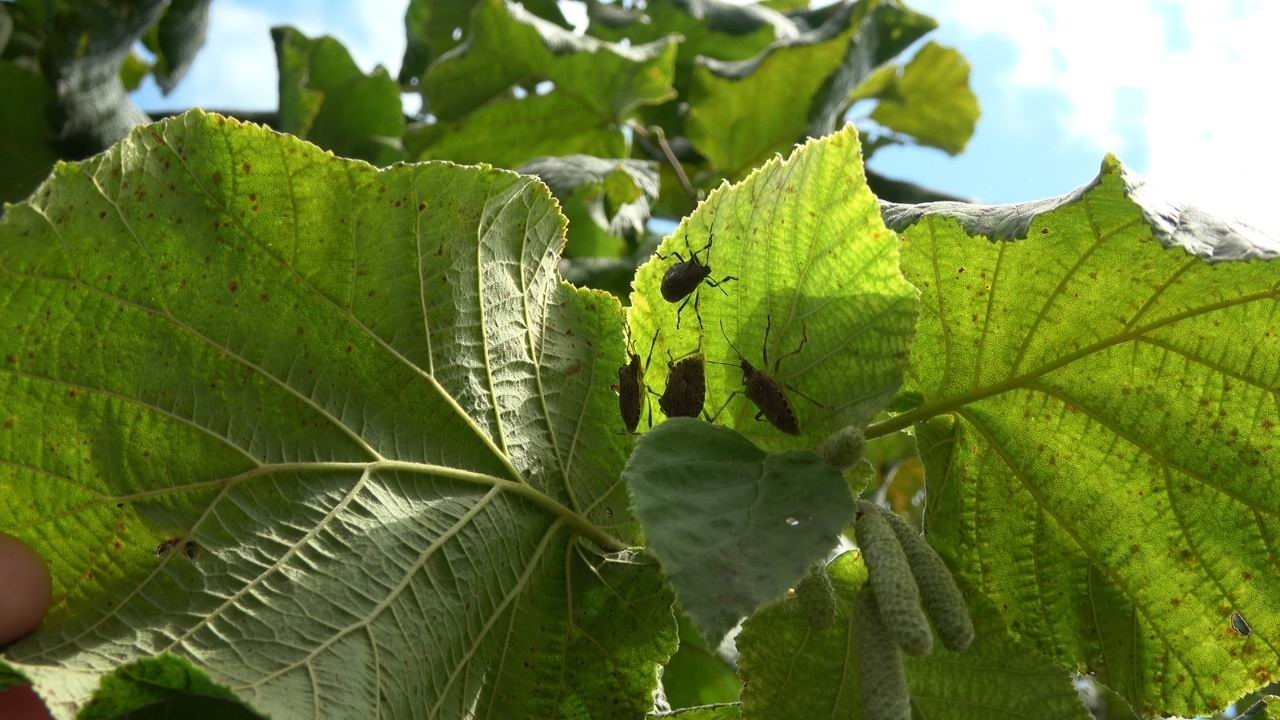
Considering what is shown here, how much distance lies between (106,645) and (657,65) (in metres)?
2.29

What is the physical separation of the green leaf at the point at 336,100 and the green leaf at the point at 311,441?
1.90m

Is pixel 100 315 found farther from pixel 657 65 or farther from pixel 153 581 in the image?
pixel 657 65

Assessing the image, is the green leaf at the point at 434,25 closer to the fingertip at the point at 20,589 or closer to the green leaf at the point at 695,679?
the green leaf at the point at 695,679

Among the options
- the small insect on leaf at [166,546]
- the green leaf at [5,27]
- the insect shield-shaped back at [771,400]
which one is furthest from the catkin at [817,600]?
the green leaf at [5,27]

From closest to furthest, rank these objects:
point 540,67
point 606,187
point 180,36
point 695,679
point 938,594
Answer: point 938,594, point 695,679, point 606,187, point 540,67, point 180,36

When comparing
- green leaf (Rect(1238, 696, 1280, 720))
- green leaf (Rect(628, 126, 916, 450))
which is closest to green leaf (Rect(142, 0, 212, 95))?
green leaf (Rect(628, 126, 916, 450))

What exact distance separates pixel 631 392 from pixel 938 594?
19.2 inches

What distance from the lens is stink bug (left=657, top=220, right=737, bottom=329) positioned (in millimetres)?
1506

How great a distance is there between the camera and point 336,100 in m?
3.38

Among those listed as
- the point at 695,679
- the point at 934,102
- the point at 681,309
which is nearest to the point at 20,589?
the point at 681,309

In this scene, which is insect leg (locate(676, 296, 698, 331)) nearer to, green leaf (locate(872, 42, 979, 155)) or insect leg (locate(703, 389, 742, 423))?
insect leg (locate(703, 389, 742, 423))

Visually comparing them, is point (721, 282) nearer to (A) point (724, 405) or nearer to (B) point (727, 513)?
(A) point (724, 405)

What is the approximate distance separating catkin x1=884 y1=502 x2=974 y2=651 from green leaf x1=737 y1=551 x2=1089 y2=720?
0.99 feet

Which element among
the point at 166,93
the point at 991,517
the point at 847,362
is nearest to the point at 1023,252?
the point at 847,362
